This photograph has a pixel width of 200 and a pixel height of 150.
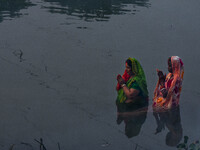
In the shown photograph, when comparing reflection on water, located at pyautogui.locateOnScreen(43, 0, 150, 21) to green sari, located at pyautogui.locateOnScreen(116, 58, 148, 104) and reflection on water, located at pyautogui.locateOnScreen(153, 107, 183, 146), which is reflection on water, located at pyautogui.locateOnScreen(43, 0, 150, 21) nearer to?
green sari, located at pyautogui.locateOnScreen(116, 58, 148, 104)

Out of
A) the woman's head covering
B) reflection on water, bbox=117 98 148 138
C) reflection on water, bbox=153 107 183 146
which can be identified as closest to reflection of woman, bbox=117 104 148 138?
reflection on water, bbox=117 98 148 138

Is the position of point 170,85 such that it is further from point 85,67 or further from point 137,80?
point 85,67

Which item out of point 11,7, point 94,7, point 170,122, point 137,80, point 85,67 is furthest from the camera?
point 94,7

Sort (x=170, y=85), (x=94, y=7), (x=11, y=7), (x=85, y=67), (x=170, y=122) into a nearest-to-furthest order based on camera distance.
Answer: (x=170, y=85) → (x=170, y=122) → (x=85, y=67) → (x=11, y=7) → (x=94, y=7)

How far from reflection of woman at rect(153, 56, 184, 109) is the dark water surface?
0.57 m

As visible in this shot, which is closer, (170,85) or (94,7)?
(170,85)

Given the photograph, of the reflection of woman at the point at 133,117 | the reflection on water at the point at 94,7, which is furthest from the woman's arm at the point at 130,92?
the reflection on water at the point at 94,7

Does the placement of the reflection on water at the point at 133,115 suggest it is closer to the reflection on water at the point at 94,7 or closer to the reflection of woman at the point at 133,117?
the reflection of woman at the point at 133,117

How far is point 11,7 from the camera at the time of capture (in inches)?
883

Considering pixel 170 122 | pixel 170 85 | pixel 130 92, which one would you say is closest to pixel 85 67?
pixel 130 92

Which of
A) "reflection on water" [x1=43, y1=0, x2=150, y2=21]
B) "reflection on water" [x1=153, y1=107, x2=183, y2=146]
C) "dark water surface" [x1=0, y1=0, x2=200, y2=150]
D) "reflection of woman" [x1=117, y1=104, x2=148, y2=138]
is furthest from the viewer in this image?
"reflection on water" [x1=43, y1=0, x2=150, y2=21]

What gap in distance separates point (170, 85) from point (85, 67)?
5.53m

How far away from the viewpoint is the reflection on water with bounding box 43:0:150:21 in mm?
21484

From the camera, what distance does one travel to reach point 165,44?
53.5 feet
